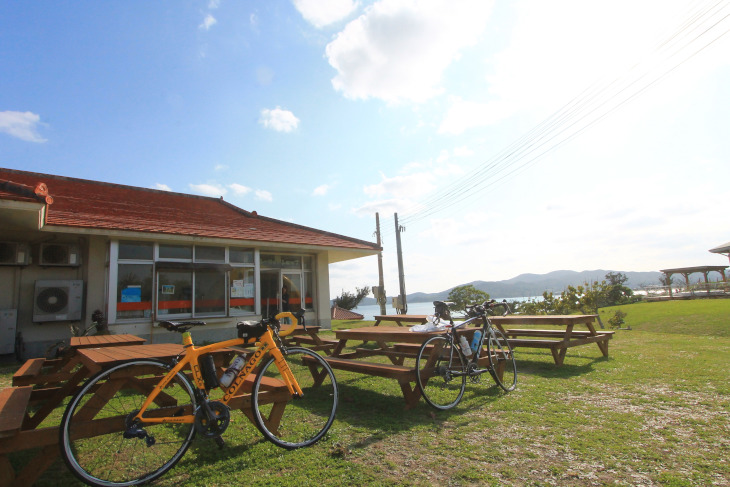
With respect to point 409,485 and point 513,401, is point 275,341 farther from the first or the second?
point 513,401

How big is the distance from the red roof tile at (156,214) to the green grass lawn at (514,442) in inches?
307

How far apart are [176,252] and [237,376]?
361 inches

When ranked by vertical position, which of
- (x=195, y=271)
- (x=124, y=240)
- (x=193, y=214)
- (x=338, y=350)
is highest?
(x=193, y=214)

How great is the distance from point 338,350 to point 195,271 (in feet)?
23.0

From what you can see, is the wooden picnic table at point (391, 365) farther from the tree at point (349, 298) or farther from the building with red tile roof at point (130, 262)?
the tree at point (349, 298)

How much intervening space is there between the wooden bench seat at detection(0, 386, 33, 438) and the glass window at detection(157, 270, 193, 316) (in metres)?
7.98

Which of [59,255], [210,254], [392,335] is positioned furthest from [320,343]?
[59,255]

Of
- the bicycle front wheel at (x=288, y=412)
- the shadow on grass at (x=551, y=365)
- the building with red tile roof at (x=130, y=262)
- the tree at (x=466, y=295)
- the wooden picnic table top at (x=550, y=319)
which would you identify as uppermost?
the building with red tile roof at (x=130, y=262)

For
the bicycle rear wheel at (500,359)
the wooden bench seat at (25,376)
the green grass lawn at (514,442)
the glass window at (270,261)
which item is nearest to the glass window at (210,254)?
the glass window at (270,261)

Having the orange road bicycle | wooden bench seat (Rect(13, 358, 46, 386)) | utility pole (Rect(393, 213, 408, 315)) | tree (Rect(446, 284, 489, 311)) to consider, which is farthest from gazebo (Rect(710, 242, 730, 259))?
wooden bench seat (Rect(13, 358, 46, 386))

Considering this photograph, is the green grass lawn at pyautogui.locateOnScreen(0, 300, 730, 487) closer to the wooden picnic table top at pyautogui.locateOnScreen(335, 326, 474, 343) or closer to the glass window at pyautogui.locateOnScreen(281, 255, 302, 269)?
the wooden picnic table top at pyautogui.locateOnScreen(335, 326, 474, 343)

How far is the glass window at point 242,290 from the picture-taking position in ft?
38.8

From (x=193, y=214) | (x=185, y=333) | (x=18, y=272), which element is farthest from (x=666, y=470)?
(x=193, y=214)

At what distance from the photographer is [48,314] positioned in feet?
30.3
